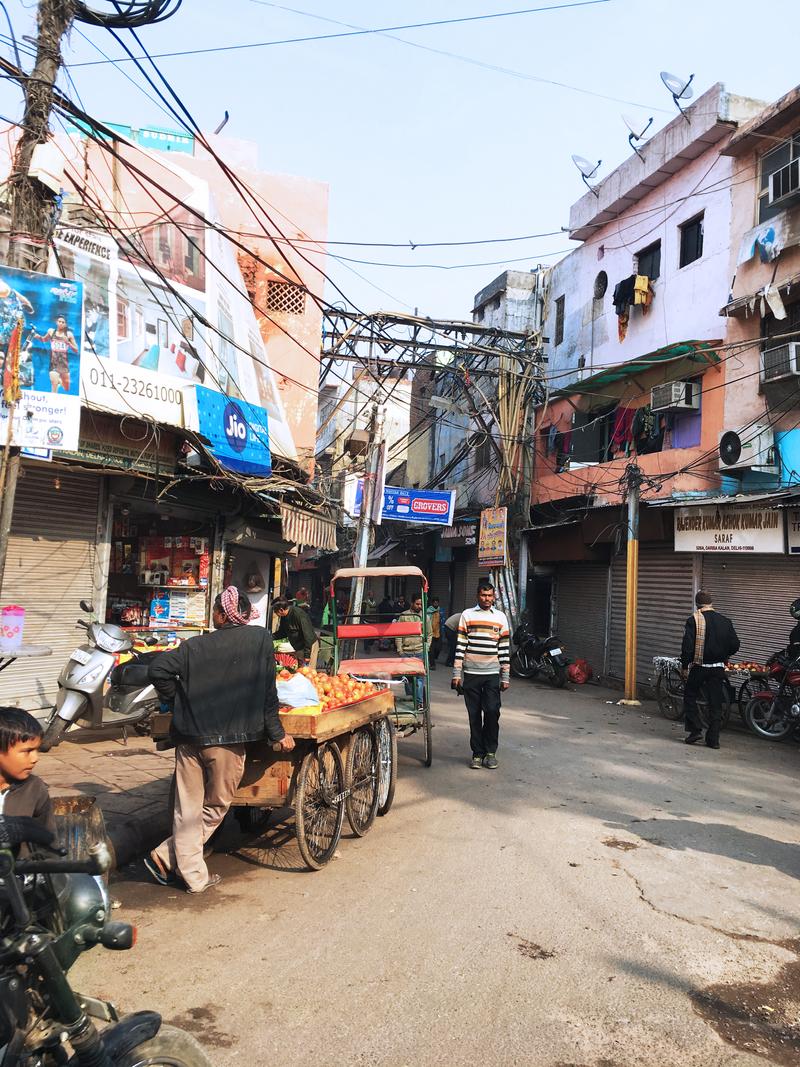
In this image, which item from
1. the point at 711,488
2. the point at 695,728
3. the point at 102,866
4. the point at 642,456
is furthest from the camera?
the point at 642,456

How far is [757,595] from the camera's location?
47.5ft

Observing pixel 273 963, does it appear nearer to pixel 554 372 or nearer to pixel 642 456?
pixel 642 456

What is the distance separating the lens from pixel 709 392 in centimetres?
1658

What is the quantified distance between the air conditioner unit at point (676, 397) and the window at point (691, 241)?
302cm

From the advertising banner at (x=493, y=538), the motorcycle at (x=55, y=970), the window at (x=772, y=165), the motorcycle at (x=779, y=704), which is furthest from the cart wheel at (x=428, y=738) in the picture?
the advertising banner at (x=493, y=538)

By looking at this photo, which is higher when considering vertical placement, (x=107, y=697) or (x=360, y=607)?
(x=360, y=607)

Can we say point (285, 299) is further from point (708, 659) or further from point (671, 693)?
point (708, 659)

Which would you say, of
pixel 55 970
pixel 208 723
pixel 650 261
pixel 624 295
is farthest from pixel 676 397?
pixel 55 970

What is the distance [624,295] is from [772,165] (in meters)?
4.43

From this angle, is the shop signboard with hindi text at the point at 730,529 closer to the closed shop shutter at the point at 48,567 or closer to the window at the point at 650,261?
the window at the point at 650,261

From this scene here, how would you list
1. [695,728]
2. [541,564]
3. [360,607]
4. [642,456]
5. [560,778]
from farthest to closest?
[541,564] → [642,456] → [360,607] → [695,728] → [560,778]

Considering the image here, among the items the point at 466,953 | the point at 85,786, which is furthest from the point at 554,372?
Result: the point at 466,953

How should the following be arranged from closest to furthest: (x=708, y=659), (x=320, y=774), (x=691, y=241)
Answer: (x=320, y=774) < (x=708, y=659) < (x=691, y=241)

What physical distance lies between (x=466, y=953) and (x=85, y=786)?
417cm
